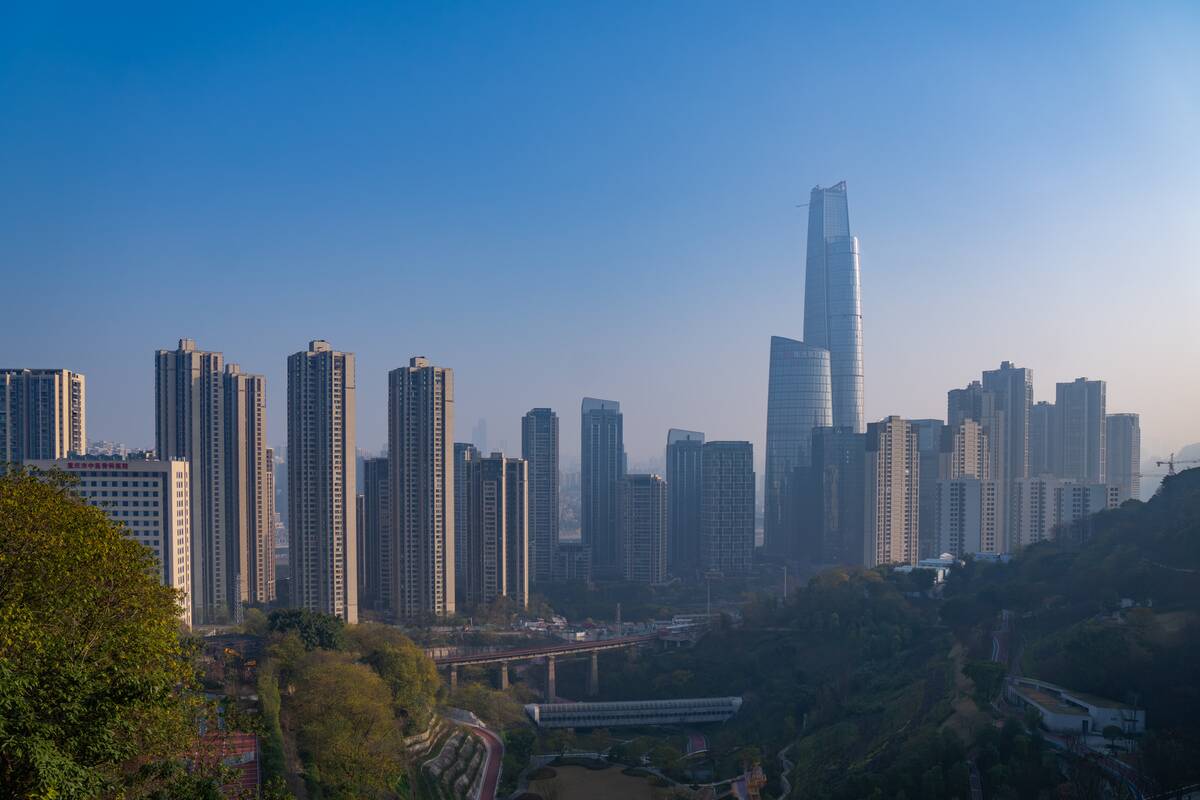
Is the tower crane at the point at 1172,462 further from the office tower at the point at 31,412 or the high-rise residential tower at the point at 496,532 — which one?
the office tower at the point at 31,412

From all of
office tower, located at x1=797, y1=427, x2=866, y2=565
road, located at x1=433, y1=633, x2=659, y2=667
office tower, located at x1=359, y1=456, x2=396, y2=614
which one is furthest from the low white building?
office tower, located at x1=797, y1=427, x2=866, y2=565

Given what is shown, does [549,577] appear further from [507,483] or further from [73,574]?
[73,574]

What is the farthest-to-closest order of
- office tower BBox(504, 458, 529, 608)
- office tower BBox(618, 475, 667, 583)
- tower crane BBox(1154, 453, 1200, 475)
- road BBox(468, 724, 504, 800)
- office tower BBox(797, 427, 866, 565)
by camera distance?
office tower BBox(797, 427, 866, 565), office tower BBox(618, 475, 667, 583), office tower BBox(504, 458, 529, 608), tower crane BBox(1154, 453, 1200, 475), road BBox(468, 724, 504, 800)

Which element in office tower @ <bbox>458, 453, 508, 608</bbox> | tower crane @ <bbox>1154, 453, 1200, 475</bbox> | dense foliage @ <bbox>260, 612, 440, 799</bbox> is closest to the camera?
dense foliage @ <bbox>260, 612, 440, 799</bbox>

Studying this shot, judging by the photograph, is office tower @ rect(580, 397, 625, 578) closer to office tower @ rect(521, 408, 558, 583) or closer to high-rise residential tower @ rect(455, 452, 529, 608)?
office tower @ rect(521, 408, 558, 583)

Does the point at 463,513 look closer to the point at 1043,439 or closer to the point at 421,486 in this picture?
the point at 421,486

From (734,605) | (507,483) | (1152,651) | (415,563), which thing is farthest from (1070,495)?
(415,563)

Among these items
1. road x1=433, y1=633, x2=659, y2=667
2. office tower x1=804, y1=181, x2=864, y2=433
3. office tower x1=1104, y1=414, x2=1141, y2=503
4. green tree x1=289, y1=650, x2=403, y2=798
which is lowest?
road x1=433, y1=633, x2=659, y2=667

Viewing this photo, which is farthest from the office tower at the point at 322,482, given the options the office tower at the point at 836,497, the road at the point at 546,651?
the office tower at the point at 836,497
